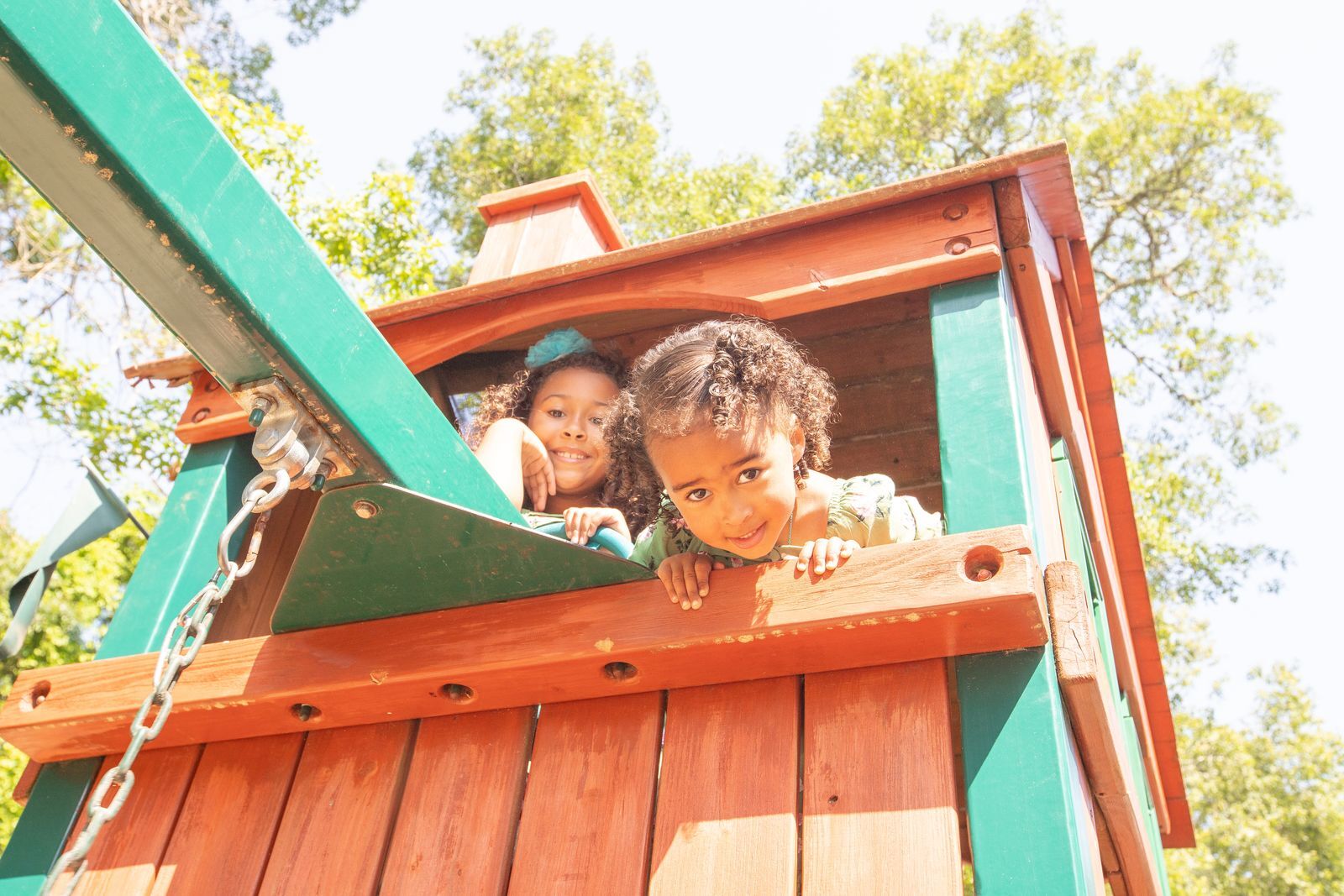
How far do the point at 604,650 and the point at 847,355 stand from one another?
1.63 m


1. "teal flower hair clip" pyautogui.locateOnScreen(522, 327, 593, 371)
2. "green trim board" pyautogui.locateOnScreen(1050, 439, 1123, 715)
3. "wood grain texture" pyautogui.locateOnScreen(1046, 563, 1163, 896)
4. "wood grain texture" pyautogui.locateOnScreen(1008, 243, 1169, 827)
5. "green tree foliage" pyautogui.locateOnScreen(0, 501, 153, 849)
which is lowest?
"wood grain texture" pyautogui.locateOnScreen(1046, 563, 1163, 896)

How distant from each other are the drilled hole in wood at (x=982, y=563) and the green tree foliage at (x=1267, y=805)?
12886 millimetres

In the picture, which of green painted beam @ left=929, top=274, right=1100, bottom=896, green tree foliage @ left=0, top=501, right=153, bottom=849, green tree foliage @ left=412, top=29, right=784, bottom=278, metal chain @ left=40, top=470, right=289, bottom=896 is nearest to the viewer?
A: metal chain @ left=40, top=470, right=289, bottom=896

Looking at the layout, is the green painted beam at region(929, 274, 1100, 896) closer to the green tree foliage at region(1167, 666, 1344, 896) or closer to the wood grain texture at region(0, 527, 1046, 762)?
the wood grain texture at region(0, 527, 1046, 762)

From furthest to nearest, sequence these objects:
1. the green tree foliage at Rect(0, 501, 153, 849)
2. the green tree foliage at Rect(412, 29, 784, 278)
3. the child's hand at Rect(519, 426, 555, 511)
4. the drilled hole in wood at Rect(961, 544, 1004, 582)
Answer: the green tree foliage at Rect(412, 29, 784, 278), the green tree foliage at Rect(0, 501, 153, 849), the child's hand at Rect(519, 426, 555, 511), the drilled hole in wood at Rect(961, 544, 1004, 582)

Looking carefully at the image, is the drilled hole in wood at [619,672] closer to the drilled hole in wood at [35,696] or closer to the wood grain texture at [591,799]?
the wood grain texture at [591,799]

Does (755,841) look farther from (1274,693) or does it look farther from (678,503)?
(1274,693)

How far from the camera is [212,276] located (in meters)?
1.53

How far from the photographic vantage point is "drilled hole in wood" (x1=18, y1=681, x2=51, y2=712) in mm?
2211

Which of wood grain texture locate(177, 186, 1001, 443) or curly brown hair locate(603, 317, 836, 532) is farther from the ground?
wood grain texture locate(177, 186, 1001, 443)

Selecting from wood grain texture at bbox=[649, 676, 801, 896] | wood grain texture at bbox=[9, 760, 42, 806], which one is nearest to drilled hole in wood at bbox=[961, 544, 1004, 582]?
wood grain texture at bbox=[649, 676, 801, 896]

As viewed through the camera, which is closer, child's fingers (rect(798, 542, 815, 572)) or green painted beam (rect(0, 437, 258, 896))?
child's fingers (rect(798, 542, 815, 572))

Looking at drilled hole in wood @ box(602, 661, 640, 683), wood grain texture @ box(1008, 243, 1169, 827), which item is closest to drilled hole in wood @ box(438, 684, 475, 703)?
drilled hole in wood @ box(602, 661, 640, 683)

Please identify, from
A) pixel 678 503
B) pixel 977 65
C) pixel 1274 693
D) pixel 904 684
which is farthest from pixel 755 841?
pixel 1274 693
